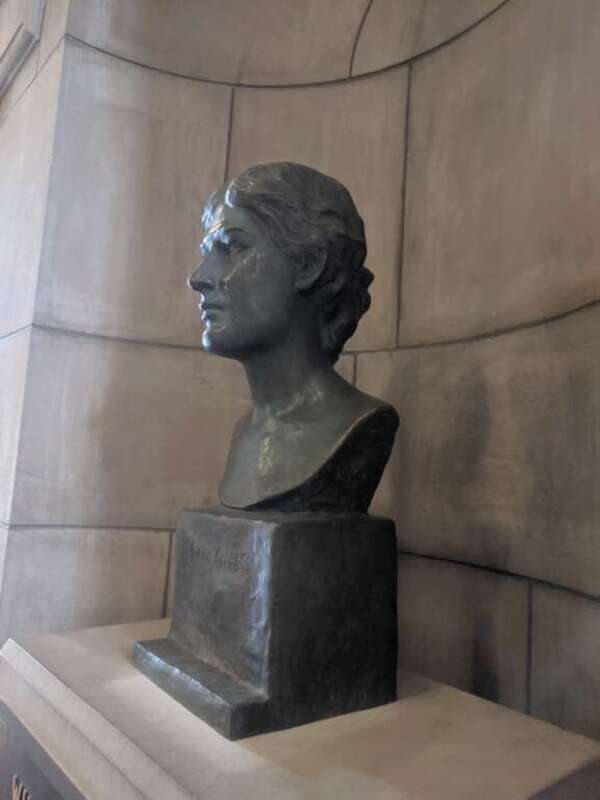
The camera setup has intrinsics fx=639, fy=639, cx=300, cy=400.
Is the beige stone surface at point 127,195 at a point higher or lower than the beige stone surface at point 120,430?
higher

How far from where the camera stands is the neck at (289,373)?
156cm

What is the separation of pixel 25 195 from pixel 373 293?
138 centimetres

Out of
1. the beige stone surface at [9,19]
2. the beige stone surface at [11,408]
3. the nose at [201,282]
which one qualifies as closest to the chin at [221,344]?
the nose at [201,282]

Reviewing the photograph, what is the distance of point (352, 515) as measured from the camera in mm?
1442

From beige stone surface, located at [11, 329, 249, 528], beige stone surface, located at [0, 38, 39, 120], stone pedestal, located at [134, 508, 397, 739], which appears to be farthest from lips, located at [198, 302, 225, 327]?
beige stone surface, located at [0, 38, 39, 120]

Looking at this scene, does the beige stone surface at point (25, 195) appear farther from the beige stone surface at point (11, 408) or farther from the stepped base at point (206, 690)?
the stepped base at point (206, 690)

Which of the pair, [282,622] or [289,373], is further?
[289,373]

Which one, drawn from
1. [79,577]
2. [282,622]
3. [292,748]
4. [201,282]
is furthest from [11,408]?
[292,748]

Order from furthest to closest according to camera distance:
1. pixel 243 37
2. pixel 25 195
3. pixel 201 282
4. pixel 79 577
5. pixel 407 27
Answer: pixel 243 37 → pixel 25 195 → pixel 407 27 → pixel 79 577 → pixel 201 282

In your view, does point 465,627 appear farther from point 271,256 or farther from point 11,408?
point 11,408

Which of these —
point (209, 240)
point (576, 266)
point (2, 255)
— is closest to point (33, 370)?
point (2, 255)

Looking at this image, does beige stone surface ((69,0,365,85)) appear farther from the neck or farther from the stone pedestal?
the stone pedestal

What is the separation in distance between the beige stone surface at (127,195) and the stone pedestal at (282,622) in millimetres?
1114

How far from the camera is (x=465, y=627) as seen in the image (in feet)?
6.24
